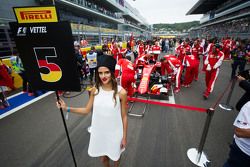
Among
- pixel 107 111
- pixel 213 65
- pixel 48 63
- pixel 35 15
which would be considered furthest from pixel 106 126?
pixel 213 65

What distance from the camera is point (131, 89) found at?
4.63 meters

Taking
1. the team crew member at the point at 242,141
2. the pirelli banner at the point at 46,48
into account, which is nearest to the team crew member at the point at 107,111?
the pirelli banner at the point at 46,48

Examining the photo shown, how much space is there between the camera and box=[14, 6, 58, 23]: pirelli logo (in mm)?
1306

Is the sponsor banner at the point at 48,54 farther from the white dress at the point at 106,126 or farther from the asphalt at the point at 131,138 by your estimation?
the asphalt at the point at 131,138

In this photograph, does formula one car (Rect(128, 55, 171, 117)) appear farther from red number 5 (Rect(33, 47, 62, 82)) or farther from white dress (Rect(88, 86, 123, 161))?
red number 5 (Rect(33, 47, 62, 82))

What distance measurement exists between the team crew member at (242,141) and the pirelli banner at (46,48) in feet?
5.83

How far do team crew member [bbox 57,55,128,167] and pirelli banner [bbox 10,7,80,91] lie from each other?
0.90 ft

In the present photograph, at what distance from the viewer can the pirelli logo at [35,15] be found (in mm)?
1306

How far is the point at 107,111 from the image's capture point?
1619 millimetres

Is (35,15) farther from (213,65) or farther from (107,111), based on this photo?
(213,65)

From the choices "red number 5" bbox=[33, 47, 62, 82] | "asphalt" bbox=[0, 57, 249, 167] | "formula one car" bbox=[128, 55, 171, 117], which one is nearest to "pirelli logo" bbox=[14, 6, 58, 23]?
"red number 5" bbox=[33, 47, 62, 82]

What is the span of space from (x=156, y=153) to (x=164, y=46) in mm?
21029

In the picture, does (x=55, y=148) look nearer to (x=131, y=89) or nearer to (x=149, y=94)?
(x=131, y=89)

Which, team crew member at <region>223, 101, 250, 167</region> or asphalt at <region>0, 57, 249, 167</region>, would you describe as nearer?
team crew member at <region>223, 101, 250, 167</region>
